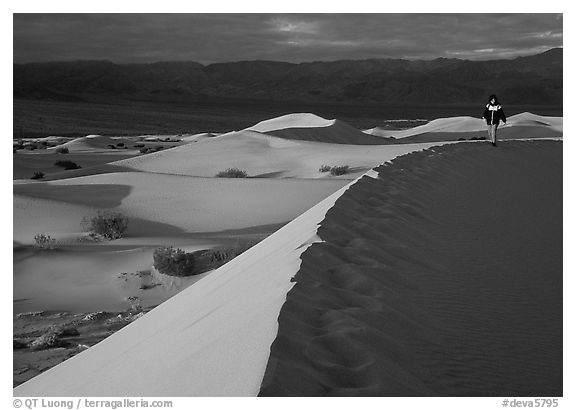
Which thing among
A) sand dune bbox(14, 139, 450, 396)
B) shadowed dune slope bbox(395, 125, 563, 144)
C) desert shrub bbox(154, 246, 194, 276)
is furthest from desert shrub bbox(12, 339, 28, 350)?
shadowed dune slope bbox(395, 125, 563, 144)

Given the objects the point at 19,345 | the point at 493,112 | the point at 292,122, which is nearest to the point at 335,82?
the point at 292,122

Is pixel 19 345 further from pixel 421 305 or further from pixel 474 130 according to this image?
pixel 474 130

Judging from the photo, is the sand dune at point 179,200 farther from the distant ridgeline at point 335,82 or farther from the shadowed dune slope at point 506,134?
the distant ridgeline at point 335,82

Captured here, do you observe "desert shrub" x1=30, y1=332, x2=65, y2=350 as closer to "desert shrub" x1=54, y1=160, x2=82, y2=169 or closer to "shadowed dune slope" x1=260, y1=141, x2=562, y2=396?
"shadowed dune slope" x1=260, y1=141, x2=562, y2=396

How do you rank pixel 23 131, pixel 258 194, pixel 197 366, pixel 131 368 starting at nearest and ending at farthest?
1. pixel 197 366
2. pixel 131 368
3. pixel 258 194
4. pixel 23 131

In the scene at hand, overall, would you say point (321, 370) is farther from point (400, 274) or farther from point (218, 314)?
point (400, 274)

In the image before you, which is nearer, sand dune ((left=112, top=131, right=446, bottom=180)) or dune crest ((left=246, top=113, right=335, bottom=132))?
sand dune ((left=112, top=131, right=446, bottom=180))
